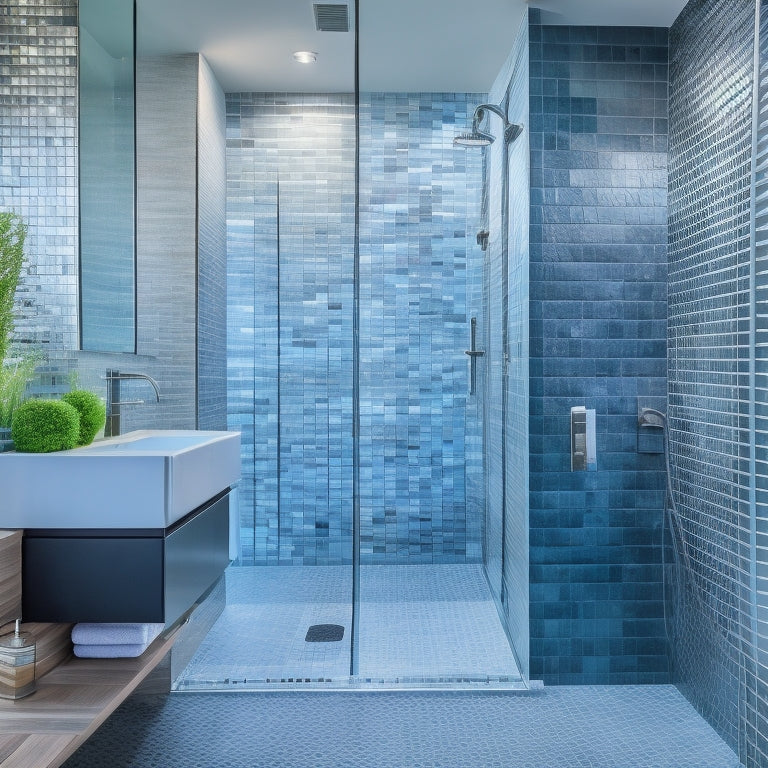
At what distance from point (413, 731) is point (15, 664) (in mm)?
1403

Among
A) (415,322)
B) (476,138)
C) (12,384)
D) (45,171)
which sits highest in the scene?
(476,138)

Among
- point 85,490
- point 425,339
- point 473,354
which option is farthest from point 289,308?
point 85,490

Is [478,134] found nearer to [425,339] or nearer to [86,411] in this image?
[425,339]

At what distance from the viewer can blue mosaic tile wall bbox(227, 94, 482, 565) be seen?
3.38 meters

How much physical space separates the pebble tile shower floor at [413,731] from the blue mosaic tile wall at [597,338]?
0.85 feet

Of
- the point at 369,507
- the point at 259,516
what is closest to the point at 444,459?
the point at 369,507

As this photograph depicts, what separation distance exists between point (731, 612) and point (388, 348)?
167 centimetres

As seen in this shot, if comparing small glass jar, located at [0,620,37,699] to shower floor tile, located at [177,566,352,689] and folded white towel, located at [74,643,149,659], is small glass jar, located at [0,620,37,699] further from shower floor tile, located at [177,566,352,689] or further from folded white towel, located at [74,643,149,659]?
shower floor tile, located at [177,566,352,689]

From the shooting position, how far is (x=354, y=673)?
3.19 meters

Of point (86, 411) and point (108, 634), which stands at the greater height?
point (86, 411)

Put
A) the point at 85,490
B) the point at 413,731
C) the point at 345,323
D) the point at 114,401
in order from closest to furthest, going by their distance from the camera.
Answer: the point at 85,490 < the point at 413,731 < the point at 114,401 < the point at 345,323

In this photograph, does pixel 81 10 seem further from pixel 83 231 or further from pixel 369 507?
pixel 369 507

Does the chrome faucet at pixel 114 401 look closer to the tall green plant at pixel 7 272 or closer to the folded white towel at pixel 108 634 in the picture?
the tall green plant at pixel 7 272

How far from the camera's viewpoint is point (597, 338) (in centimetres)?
324
